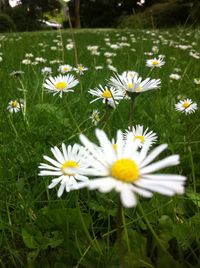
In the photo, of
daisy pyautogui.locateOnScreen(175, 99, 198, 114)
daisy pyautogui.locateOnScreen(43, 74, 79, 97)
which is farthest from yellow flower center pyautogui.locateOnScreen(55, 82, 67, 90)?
daisy pyautogui.locateOnScreen(175, 99, 198, 114)

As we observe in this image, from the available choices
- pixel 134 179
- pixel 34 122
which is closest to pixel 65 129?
pixel 34 122

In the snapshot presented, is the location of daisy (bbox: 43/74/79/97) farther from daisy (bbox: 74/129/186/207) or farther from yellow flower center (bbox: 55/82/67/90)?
daisy (bbox: 74/129/186/207)

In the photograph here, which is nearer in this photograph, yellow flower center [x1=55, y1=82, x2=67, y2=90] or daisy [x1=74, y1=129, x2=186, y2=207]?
daisy [x1=74, y1=129, x2=186, y2=207]

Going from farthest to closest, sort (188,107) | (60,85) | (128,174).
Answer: (188,107) → (60,85) → (128,174)

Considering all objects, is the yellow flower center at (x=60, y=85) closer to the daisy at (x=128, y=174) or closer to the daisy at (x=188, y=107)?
the daisy at (x=188, y=107)

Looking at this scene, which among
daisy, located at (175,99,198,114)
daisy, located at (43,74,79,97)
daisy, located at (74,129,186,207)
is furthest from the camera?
daisy, located at (175,99,198,114)

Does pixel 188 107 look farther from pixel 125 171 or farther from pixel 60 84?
pixel 125 171

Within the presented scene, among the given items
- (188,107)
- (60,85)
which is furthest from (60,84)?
(188,107)

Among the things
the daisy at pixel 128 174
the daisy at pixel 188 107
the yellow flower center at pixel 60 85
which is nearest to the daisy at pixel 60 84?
the yellow flower center at pixel 60 85
